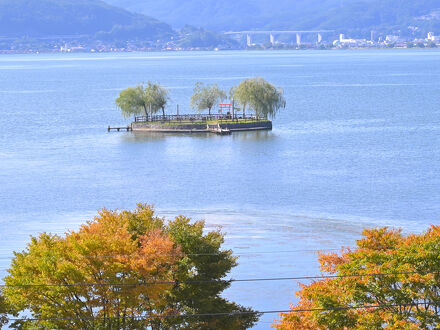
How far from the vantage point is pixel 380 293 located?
818 inches

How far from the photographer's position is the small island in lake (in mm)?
94000

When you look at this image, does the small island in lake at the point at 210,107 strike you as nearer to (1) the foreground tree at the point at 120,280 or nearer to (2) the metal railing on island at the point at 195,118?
(2) the metal railing on island at the point at 195,118

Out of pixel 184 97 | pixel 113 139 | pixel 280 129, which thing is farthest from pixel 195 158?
pixel 184 97

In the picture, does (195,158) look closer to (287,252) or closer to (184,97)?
(287,252)

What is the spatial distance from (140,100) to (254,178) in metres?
35.9

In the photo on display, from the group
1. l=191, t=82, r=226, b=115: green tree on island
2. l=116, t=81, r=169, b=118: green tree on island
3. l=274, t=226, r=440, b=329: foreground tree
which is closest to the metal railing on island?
l=116, t=81, r=169, b=118: green tree on island

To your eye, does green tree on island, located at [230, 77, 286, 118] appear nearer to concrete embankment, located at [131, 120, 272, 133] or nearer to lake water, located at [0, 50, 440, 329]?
concrete embankment, located at [131, 120, 272, 133]

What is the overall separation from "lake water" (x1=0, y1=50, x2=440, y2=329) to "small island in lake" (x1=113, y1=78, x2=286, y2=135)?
7.57 ft

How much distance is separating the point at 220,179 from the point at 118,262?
42070mm

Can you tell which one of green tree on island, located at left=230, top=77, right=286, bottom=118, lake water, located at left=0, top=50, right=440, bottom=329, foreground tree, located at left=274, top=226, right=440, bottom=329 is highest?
green tree on island, located at left=230, top=77, right=286, bottom=118

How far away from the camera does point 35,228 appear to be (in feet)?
154

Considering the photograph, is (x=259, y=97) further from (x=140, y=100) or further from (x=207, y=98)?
(x=140, y=100)

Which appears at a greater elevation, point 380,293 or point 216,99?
point 216,99

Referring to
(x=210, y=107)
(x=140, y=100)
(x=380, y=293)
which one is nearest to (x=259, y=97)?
(x=210, y=107)
